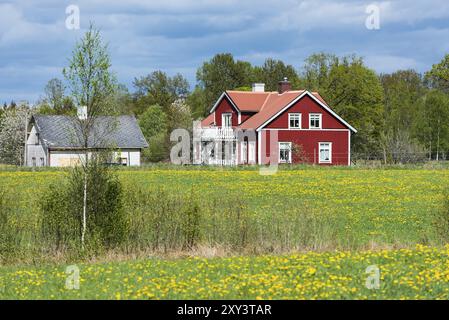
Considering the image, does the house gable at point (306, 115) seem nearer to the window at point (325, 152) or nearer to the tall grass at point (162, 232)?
the window at point (325, 152)

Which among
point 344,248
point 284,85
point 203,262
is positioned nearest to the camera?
point 203,262

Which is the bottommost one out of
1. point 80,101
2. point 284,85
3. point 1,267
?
point 1,267

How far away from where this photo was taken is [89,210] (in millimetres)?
17359

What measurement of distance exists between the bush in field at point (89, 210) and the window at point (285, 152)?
4586 centimetres

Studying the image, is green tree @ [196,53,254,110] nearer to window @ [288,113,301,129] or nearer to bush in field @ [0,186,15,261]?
window @ [288,113,301,129]

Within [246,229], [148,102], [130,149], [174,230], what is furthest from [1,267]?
[148,102]

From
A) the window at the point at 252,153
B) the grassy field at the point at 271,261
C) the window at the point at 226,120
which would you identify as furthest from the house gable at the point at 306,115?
the grassy field at the point at 271,261

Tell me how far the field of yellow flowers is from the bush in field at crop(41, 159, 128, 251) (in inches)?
93.8

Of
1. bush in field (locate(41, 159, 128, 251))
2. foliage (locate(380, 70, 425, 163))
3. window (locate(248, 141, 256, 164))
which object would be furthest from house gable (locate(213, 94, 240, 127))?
bush in field (locate(41, 159, 128, 251))

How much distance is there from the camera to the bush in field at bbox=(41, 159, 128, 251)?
55.7ft
